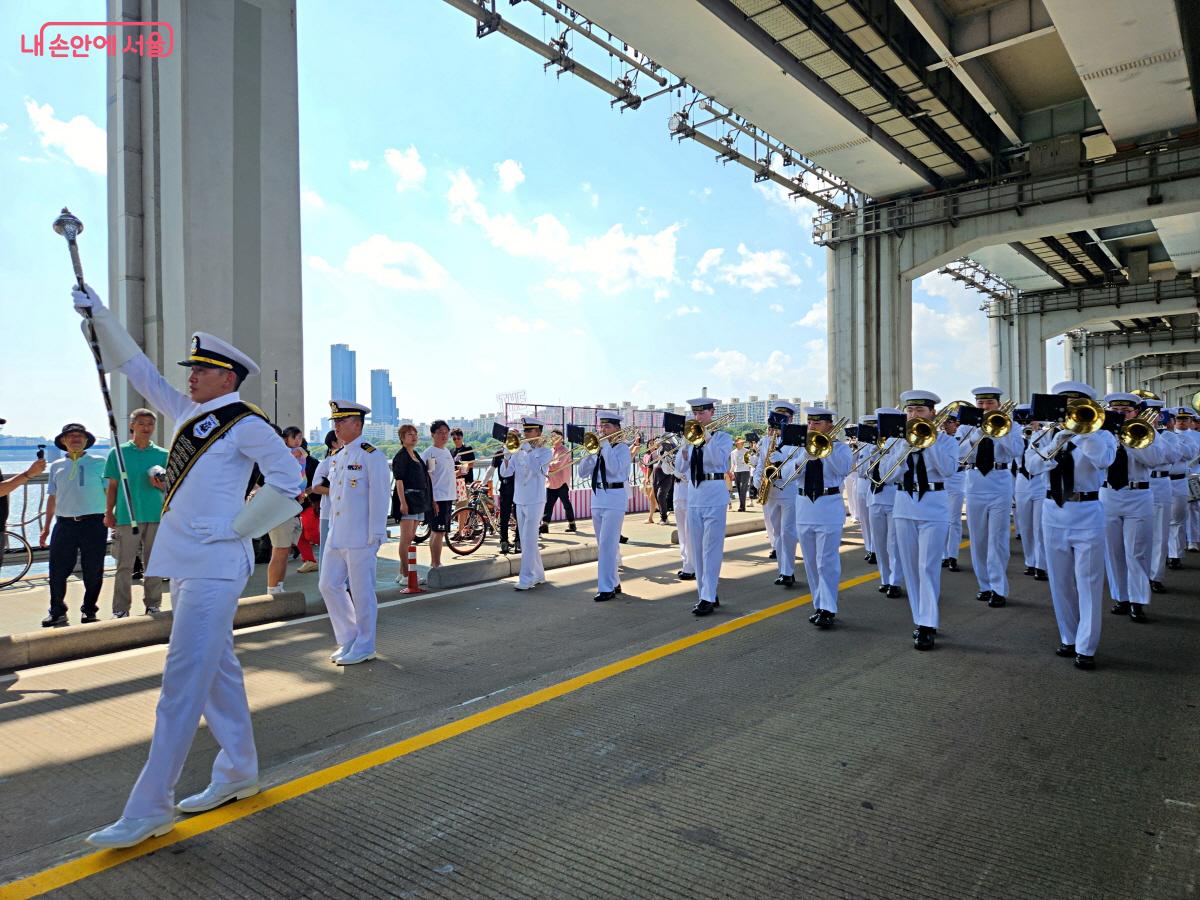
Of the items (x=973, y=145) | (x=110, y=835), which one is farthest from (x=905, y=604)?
(x=973, y=145)

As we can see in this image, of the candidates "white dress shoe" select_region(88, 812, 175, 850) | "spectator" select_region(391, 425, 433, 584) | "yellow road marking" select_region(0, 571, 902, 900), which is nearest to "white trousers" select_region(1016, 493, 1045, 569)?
"yellow road marking" select_region(0, 571, 902, 900)

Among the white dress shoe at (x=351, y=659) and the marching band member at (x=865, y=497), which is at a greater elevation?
the marching band member at (x=865, y=497)

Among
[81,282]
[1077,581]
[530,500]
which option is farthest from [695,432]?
[81,282]

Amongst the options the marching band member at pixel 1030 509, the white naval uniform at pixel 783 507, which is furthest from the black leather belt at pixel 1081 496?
the marching band member at pixel 1030 509

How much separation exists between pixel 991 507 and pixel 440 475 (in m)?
7.16

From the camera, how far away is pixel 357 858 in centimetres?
312

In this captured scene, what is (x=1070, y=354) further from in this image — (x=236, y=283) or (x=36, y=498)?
(x=36, y=498)

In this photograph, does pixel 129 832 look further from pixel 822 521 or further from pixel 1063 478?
pixel 1063 478

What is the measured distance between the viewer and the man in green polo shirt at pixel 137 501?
24.1 ft

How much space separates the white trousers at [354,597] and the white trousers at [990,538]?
6.62 m

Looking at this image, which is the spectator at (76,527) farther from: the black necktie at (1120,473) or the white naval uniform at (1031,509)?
the white naval uniform at (1031,509)

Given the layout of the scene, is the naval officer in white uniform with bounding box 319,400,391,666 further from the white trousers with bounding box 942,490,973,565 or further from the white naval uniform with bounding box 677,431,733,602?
the white trousers with bounding box 942,490,973,565

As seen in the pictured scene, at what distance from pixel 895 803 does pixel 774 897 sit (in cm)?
103

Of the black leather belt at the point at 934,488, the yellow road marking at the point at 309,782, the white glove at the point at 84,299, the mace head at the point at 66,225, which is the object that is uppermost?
the mace head at the point at 66,225
